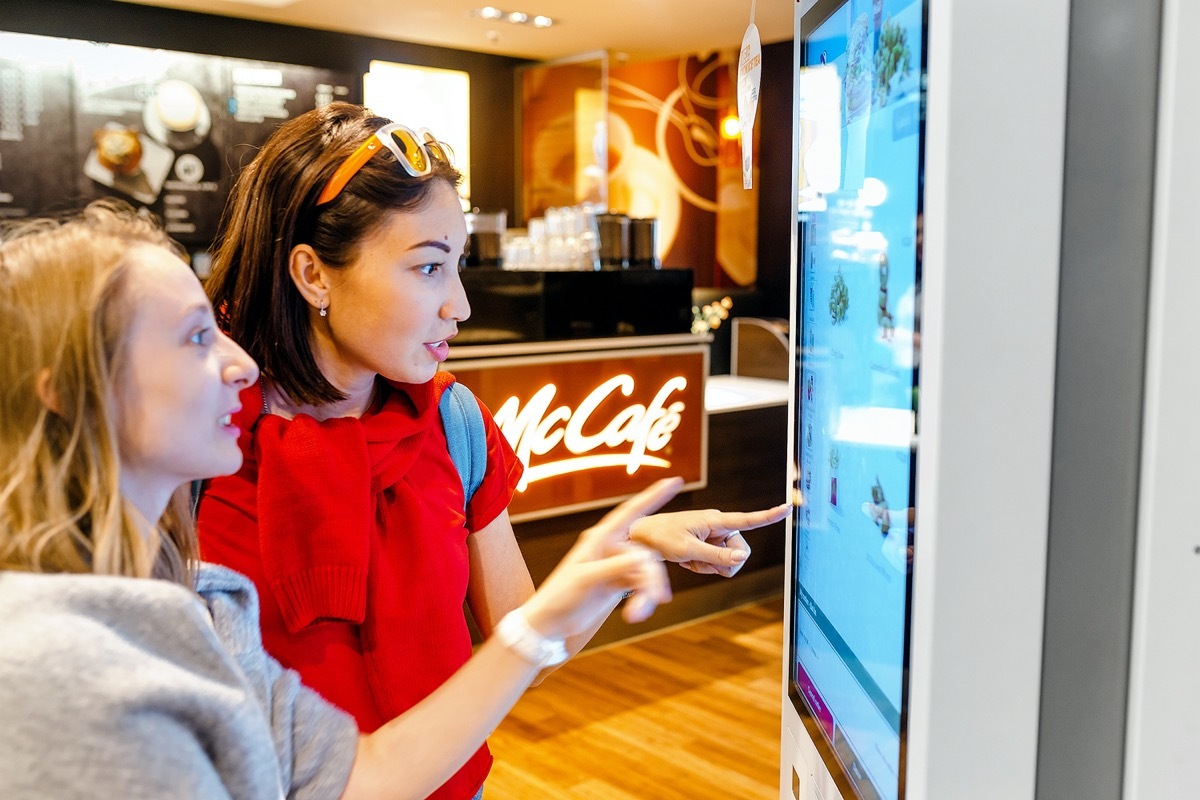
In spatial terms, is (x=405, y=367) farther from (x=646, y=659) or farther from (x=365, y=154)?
(x=646, y=659)

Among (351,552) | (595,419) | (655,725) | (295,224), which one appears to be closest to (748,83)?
(295,224)

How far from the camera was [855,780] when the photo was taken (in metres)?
0.89

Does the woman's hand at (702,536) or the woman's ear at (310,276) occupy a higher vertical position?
the woman's ear at (310,276)

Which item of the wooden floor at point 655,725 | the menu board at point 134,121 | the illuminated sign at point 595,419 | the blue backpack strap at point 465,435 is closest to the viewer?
the blue backpack strap at point 465,435

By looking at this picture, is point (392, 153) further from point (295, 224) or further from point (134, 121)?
point (134, 121)

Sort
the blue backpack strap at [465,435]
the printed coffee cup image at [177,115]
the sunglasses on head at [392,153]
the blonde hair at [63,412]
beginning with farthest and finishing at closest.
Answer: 1. the printed coffee cup image at [177,115]
2. the blue backpack strap at [465,435]
3. the sunglasses on head at [392,153]
4. the blonde hair at [63,412]

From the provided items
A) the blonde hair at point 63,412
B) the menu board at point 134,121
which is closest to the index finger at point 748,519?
the blonde hair at point 63,412

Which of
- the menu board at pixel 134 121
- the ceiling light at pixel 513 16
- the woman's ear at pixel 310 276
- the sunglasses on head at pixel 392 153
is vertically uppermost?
the ceiling light at pixel 513 16

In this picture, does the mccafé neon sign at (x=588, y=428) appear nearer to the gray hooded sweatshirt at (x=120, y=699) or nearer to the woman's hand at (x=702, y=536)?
the woman's hand at (x=702, y=536)

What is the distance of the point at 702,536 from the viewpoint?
1.26 meters

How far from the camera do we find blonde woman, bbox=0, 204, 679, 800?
2.50 ft

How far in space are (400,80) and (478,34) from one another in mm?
474

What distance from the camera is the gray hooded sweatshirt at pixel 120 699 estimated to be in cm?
75

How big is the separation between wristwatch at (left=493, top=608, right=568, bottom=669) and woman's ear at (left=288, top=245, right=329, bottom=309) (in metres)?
0.54
